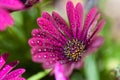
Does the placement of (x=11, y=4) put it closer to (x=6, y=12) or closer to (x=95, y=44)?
(x=6, y=12)

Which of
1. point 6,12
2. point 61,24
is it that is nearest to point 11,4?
point 6,12

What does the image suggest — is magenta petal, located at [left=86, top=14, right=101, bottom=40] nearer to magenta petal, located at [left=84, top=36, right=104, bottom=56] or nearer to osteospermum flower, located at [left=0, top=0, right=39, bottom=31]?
magenta petal, located at [left=84, top=36, right=104, bottom=56]

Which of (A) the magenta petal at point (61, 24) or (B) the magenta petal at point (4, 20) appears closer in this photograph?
(B) the magenta petal at point (4, 20)

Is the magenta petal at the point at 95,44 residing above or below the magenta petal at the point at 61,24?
below

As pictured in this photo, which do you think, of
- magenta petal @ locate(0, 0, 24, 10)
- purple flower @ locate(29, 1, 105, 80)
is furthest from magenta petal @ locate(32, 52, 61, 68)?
magenta petal @ locate(0, 0, 24, 10)

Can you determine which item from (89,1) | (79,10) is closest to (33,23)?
(89,1)

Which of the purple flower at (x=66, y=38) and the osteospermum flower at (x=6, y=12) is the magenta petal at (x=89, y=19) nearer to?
the purple flower at (x=66, y=38)

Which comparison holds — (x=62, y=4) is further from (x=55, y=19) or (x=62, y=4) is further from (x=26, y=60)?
(x=55, y=19)

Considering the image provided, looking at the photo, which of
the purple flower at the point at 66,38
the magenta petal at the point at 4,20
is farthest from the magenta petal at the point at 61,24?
the magenta petal at the point at 4,20
